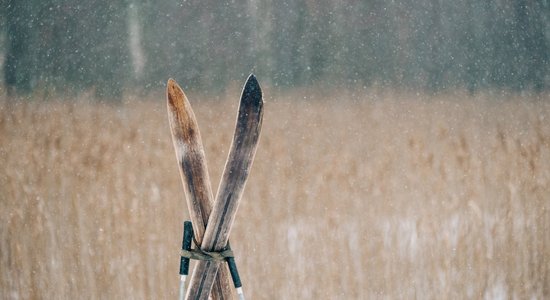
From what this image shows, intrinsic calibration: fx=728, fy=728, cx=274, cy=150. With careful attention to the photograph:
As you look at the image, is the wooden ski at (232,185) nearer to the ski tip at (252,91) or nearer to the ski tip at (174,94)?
the ski tip at (252,91)

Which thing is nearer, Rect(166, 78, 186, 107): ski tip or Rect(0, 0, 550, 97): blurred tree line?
Rect(166, 78, 186, 107): ski tip

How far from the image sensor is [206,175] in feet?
6.88

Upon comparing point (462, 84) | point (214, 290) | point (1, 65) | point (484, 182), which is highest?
point (1, 65)

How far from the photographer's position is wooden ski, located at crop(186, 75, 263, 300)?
2.06 m

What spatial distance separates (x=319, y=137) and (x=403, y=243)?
444 millimetres

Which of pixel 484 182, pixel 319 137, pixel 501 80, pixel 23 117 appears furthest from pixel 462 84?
pixel 23 117

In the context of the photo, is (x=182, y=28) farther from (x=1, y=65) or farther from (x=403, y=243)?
(x=403, y=243)

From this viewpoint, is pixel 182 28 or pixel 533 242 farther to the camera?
pixel 533 242

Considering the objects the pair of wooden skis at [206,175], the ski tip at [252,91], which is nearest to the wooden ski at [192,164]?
the pair of wooden skis at [206,175]

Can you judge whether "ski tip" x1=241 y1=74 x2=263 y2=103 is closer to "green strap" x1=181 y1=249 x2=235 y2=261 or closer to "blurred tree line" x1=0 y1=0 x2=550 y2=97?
"blurred tree line" x1=0 y1=0 x2=550 y2=97

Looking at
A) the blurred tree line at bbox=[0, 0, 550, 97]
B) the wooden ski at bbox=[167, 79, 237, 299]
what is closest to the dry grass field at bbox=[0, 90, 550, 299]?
the blurred tree line at bbox=[0, 0, 550, 97]

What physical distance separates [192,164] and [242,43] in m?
0.46

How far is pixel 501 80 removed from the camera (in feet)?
8.09

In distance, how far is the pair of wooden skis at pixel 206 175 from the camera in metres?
2.06
